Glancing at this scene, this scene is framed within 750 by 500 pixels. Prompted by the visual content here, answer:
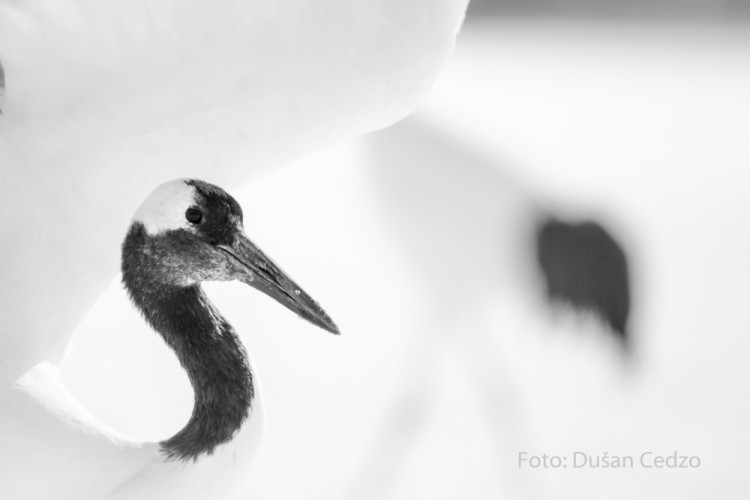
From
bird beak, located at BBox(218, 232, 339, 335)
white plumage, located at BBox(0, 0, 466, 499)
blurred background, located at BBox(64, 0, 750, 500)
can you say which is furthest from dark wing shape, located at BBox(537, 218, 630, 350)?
bird beak, located at BBox(218, 232, 339, 335)

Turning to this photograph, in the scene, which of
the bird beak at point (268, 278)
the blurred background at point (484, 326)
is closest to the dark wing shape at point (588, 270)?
the blurred background at point (484, 326)

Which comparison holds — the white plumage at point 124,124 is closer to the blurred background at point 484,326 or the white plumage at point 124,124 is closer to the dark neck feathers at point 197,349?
the dark neck feathers at point 197,349

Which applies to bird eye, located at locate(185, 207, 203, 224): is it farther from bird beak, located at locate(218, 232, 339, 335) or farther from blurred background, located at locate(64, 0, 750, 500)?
blurred background, located at locate(64, 0, 750, 500)

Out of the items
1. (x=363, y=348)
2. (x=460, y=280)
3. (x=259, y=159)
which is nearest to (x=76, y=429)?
(x=259, y=159)

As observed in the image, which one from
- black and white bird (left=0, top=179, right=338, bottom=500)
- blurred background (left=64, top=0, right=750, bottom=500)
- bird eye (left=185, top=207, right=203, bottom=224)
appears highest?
blurred background (left=64, top=0, right=750, bottom=500)

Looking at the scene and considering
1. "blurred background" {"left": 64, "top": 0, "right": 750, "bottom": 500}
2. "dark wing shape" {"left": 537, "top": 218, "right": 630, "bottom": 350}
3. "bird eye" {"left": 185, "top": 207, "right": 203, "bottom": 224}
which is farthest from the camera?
"dark wing shape" {"left": 537, "top": 218, "right": 630, "bottom": 350}

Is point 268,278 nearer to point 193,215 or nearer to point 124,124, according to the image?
point 193,215

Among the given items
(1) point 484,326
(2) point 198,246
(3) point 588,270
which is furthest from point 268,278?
(1) point 484,326
